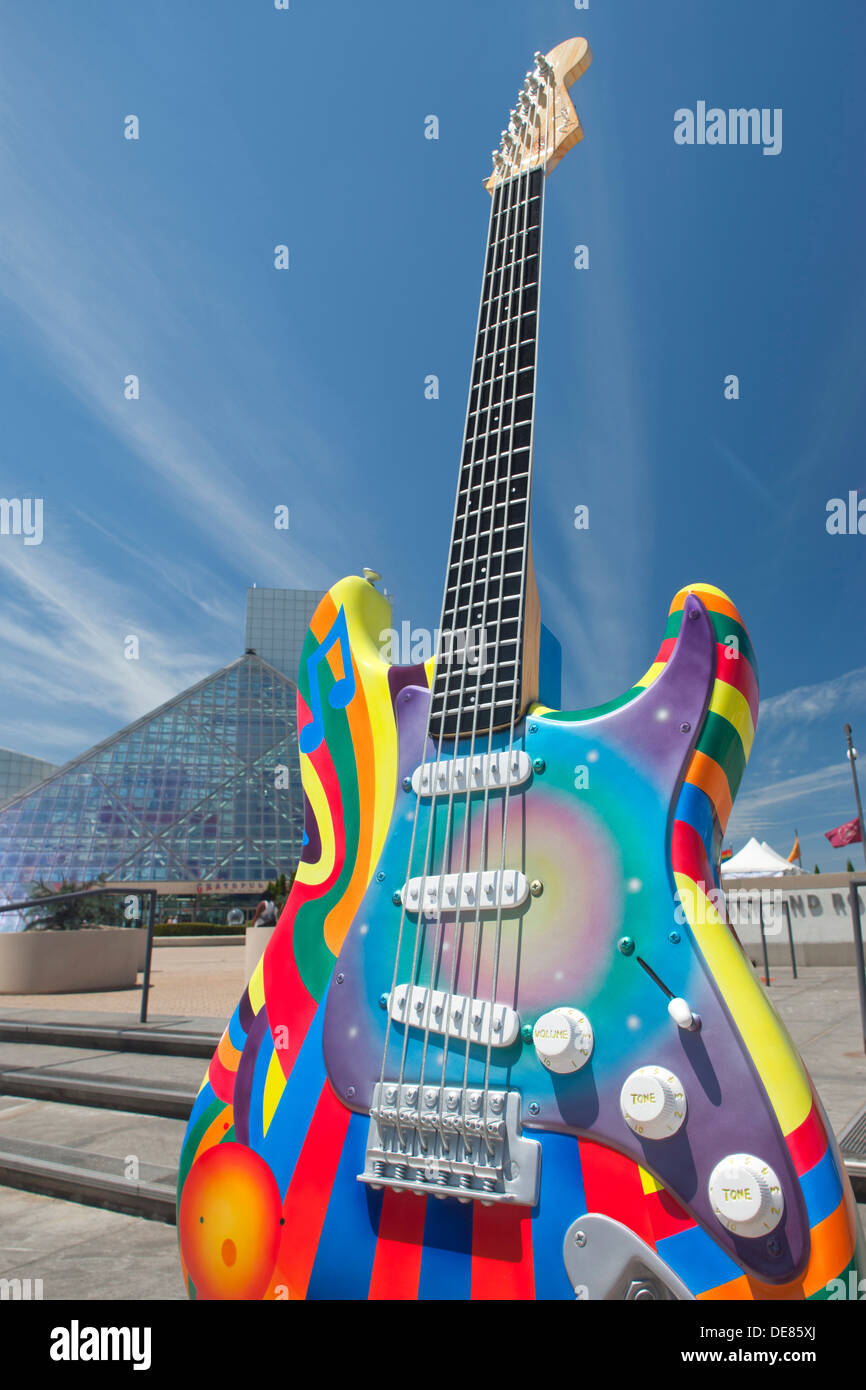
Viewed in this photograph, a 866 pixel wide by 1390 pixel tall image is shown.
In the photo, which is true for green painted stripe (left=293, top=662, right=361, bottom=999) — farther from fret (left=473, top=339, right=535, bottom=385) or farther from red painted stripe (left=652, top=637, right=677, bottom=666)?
fret (left=473, top=339, right=535, bottom=385)

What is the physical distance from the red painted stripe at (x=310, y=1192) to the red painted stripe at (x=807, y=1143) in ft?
3.36

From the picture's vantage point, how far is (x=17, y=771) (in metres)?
98.6

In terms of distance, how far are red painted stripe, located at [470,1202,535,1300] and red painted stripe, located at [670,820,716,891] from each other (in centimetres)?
79

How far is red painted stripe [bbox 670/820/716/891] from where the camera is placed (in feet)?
5.58

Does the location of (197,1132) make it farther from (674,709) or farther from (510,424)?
(510,424)

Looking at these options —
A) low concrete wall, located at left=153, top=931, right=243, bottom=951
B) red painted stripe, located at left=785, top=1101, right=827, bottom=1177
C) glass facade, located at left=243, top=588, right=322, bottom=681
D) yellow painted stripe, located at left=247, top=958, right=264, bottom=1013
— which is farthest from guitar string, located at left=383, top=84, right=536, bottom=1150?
glass facade, located at left=243, top=588, right=322, bottom=681

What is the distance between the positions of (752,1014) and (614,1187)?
45 centimetres

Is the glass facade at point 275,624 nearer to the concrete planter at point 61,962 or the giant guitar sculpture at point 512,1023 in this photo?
the concrete planter at point 61,962

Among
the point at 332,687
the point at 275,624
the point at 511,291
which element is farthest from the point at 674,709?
the point at 275,624

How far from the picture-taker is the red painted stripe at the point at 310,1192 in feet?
5.86

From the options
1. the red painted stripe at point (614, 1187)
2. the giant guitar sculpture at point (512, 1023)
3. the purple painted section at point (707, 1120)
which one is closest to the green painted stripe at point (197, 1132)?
the giant guitar sculpture at point (512, 1023)
